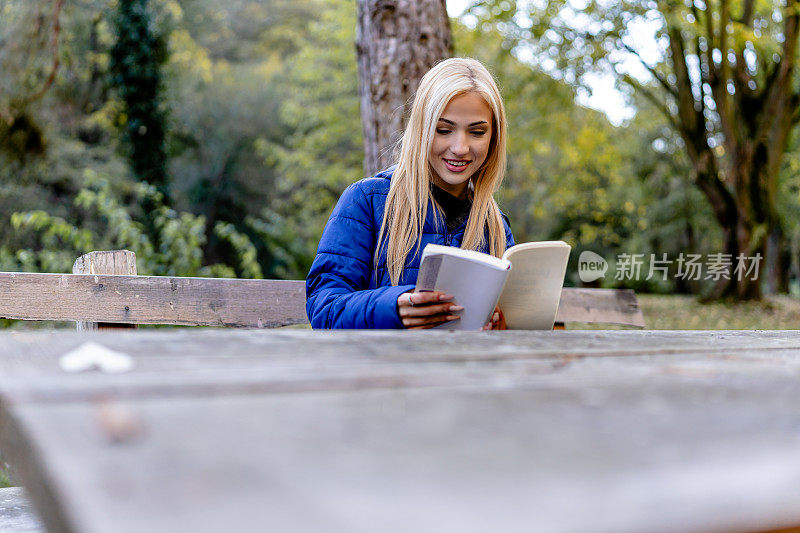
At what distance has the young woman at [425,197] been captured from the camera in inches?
85.0

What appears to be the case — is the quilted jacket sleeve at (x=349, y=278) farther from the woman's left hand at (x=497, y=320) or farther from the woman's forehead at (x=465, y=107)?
the woman's forehead at (x=465, y=107)

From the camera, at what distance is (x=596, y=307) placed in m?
2.76

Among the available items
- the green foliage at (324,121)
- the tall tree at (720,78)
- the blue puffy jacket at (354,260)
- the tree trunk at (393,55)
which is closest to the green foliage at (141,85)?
the green foliage at (324,121)

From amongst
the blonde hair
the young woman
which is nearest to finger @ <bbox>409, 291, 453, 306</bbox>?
the young woman

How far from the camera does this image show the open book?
1564 millimetres

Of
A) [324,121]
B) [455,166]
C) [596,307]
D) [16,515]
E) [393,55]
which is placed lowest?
[16,515]

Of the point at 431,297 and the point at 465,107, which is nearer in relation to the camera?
the point at 431,297

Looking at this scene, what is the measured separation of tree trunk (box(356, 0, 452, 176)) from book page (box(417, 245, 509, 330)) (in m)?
1.70

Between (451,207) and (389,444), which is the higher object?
(451,207)

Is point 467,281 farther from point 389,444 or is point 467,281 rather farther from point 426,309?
point 389,444

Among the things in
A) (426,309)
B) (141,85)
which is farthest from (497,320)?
(141,85)

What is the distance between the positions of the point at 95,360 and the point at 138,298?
5.25 feet

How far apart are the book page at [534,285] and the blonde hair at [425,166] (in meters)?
0.47

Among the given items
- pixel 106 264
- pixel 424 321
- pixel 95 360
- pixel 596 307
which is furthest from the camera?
pixel 596 307
